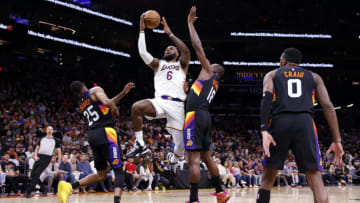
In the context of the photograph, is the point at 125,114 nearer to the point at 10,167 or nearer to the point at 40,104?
the point at 40,104

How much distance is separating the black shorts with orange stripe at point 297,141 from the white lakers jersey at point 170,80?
6.84ft

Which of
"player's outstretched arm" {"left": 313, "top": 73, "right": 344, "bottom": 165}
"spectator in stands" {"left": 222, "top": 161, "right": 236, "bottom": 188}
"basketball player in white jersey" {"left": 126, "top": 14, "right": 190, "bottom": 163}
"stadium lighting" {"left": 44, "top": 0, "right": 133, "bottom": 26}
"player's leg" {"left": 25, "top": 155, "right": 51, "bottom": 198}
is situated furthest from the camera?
"stadium lighting" {"left": 44, "top": 0, "right": 133, "bottom": 26}

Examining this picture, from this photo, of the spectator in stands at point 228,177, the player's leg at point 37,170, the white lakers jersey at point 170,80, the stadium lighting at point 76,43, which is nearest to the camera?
the white lakers jersey at point 170,80

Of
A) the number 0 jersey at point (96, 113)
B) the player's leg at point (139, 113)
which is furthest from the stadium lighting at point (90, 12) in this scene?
the player's leg at point (139, 113)

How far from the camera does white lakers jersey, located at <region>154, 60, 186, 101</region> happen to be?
5.93 m

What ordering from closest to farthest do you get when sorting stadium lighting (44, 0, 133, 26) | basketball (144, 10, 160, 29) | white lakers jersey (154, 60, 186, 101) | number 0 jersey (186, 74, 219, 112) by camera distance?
1. number 0 jersey (186, 74, 219, 112)
2. white lakers jersey (154, 60, 186, 101)
3. basketball (144, 10, 160, 29)
4. stadium lighting (44, 0, 133, 26)

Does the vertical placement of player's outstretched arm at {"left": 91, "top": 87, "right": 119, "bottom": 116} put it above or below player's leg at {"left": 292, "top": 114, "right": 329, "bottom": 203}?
above

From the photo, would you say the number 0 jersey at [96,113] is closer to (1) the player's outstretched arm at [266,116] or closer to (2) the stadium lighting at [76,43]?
(1) the player's outstretched arm at [266,116]

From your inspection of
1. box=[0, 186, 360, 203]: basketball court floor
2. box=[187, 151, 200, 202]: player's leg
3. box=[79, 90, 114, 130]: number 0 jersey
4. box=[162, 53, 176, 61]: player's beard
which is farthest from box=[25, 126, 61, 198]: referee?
box=[187, 151, 200, 202]: player's leg

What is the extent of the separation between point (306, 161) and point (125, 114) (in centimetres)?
1827

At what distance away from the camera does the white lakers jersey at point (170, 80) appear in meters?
5.93

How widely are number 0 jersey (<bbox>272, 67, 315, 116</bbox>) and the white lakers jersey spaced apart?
1.97 m

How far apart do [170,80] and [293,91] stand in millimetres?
2181

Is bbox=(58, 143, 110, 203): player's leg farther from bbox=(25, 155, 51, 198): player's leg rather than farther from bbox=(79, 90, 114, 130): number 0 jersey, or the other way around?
bbox=(25, 155, 51, 198): player's leg
